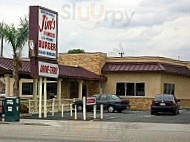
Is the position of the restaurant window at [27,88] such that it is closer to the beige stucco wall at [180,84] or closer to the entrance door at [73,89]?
the entrance door at [73,89]

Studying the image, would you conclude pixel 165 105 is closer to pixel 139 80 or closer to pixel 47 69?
pixel 47 69

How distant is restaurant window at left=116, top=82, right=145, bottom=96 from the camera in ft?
137

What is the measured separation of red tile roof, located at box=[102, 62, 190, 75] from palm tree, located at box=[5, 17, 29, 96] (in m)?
14.4

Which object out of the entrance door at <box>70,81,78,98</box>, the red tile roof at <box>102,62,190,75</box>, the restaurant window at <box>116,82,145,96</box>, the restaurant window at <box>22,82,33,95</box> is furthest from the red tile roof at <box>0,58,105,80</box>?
the restaurant window at <box>22,82,33,95</box>

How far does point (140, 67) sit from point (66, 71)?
745 centimetres

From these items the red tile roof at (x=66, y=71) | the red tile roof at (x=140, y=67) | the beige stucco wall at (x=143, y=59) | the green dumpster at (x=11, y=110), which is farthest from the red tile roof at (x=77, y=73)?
the green dumpster at (x=11, y=110)

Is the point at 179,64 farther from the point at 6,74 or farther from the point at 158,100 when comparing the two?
the point at 6,74

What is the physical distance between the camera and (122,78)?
139 feet

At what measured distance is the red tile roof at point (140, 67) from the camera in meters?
40.8

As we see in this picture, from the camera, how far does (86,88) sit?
43219mm

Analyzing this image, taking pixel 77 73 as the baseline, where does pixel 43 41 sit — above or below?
above

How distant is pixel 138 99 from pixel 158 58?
13.9ft

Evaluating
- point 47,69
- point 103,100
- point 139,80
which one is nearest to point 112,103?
point 103,100

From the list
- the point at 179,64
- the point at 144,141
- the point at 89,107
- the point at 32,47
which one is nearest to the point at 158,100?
the point at 89,107
